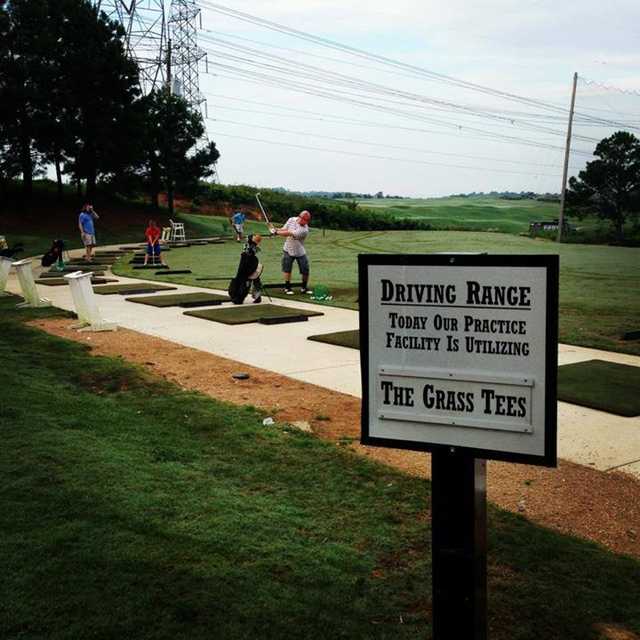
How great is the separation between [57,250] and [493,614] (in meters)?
21.4

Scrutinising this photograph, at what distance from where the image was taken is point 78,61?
44031 mm

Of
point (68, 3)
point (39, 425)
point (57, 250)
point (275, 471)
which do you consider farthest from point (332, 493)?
point (68, 3)

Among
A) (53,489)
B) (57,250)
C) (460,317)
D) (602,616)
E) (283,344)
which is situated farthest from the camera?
(57,250)

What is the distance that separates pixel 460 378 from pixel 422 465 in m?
3.01

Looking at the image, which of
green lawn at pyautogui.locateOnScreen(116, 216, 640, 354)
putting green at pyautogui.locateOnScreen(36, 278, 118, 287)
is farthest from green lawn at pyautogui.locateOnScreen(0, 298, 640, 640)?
putting green at pyautogui.locateOnScreen(36, 278, 118, 287)

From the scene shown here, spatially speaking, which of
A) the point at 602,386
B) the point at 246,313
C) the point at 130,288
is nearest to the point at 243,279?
the point at 246,313

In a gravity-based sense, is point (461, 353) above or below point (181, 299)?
above

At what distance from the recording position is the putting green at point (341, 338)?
996 centimetres

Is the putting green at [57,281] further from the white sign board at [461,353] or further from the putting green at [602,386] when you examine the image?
the white sign board at [461,353]

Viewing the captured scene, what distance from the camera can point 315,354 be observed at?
9438mm

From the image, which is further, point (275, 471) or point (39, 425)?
point (39, 425)

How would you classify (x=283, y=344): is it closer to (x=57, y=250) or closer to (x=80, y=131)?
(x=57, y=250)

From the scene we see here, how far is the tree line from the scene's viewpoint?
42.8 meters

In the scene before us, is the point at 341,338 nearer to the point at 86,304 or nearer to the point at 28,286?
the point at 86,304
